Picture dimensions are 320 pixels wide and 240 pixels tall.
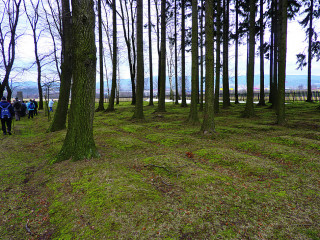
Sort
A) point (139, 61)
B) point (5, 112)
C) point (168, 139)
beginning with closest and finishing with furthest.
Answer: point (168, 139) → point (5, 112) → point (139, 61)

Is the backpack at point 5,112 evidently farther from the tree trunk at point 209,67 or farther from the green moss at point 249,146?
the green moss at point 249,146

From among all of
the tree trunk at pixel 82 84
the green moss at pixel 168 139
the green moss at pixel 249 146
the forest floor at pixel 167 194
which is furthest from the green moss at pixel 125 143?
the green moss at pixel 249 146

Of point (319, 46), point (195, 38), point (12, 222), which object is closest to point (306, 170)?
point (12, 222)

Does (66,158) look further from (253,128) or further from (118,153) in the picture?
(253,128)

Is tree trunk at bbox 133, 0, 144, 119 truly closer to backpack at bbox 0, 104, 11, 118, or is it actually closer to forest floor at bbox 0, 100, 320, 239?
forest floor at bbox 0, 100, 320, 239

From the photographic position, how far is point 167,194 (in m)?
3.69

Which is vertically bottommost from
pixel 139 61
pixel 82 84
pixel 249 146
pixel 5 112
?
pixel 249 146

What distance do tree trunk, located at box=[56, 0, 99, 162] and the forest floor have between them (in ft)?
1.45

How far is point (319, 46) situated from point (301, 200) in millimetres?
20632

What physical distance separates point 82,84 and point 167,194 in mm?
3664

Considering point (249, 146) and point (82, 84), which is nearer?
point (82, 84)

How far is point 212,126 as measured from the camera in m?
8.47

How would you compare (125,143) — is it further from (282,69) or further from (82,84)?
(282,69)

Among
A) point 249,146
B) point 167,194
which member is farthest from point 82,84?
point 249,146
